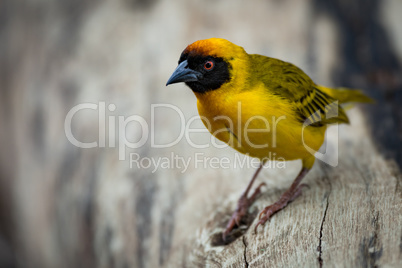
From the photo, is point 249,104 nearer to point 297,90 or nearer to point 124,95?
point 297,90

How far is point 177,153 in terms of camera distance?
415cm

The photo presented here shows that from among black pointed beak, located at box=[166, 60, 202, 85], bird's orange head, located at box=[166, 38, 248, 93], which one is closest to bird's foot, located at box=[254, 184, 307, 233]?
bird's orange head, located at box=[166, 38, 248, 93]

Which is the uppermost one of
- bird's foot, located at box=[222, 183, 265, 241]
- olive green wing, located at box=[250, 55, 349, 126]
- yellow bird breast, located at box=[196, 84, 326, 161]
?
olive green wing, located at box=[250, 55, 349, 126]

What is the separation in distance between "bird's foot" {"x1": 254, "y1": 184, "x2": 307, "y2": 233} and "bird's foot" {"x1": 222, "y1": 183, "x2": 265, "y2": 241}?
6.7 inches

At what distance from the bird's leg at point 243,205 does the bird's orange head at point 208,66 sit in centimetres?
88

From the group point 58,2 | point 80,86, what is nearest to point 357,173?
point 80,86

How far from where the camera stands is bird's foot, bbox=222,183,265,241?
10.4ft

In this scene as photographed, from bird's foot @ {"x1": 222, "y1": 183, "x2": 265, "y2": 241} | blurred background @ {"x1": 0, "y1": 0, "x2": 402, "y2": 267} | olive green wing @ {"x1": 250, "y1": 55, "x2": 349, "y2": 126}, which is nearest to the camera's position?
bird's foot @ {"x1": 222, "y1": 183, "x2": 265, "y2": 241}

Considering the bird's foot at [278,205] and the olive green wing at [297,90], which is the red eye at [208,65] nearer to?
the olive green wing at [297,90]

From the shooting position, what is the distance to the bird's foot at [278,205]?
3.19m

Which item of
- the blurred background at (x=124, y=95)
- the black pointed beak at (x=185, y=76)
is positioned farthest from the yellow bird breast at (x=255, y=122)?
the blurred background at (x=124, y=95)

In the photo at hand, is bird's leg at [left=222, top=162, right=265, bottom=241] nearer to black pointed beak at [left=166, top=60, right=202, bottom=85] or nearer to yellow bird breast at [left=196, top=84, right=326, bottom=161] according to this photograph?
yellow bird breast at [left=196, top=84, right=326, bottom=161]

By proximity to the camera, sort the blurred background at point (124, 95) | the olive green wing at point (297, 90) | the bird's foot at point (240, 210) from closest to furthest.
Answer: the bird's foot at point (240, 210) < the olive green wing at point (297, 90) < the blurred background at point (124, 95)

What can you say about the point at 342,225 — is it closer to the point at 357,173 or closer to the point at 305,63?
the point at 357,173
